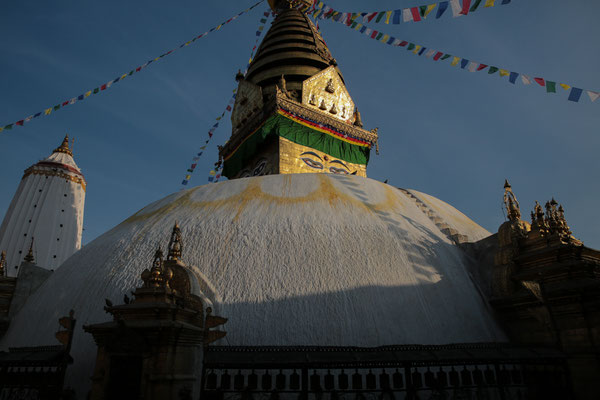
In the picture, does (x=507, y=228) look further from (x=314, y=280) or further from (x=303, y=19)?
(x=303, y=19)

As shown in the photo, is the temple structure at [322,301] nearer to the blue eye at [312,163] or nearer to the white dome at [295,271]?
the white dome at [295,271]

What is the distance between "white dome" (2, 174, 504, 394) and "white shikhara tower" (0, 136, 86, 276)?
1645cm

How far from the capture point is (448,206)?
10750 millimetres

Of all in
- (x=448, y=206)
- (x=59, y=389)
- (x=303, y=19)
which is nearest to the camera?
(x=59, y=389)

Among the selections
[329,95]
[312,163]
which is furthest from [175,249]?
[329,95]

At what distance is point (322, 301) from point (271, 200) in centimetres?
298

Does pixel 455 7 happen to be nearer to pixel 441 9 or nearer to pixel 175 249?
pixel 441 9

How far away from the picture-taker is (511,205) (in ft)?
26.2

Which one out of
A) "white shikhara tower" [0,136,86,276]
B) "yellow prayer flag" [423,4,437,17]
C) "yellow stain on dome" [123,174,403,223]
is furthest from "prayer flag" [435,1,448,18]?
"white shikhara tower" [0,136,86,276]

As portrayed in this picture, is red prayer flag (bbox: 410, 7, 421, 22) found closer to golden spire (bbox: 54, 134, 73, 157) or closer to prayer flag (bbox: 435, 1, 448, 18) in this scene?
prayer flag (bbox: 435, 1, 448, 18)

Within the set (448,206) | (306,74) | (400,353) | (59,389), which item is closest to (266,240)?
(400,353)

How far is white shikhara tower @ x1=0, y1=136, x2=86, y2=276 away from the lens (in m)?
21.6

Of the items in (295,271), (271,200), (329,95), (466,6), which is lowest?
(295,271)

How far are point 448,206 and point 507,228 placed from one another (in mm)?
3202
